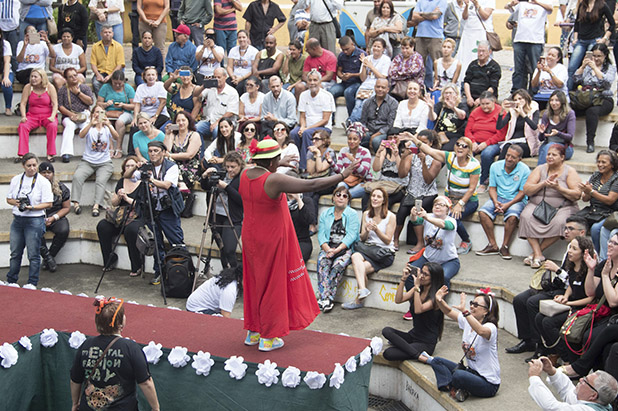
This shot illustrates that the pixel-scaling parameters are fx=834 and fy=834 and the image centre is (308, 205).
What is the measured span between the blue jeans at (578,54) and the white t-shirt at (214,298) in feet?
20.0

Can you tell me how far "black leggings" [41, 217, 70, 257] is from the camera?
33.0ft

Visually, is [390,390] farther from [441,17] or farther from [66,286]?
[441,17]

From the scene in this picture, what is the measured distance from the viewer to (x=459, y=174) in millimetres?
9227

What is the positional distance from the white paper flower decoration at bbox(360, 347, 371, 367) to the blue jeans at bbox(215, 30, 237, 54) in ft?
28.0

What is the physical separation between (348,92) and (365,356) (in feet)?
20.7

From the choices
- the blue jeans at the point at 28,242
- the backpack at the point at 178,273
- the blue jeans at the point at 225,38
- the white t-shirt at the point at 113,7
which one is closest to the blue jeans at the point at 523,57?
the blue jeans at the point at 225,38

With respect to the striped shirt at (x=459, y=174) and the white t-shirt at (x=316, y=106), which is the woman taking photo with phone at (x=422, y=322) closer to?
the striped shirt at (x=459, y=174)

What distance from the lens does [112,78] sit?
1209 cm

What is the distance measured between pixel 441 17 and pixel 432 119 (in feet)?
7.93

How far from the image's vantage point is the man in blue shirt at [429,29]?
1223cm

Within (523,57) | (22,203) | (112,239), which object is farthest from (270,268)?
(523,57)

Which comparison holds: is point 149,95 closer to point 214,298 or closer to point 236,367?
point 214,298

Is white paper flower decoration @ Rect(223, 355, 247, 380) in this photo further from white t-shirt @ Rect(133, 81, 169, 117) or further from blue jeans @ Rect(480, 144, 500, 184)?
white t-shirt @ Rect(133, 81, 169, 117)

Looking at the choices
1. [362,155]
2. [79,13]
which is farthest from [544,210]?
[79,13]
